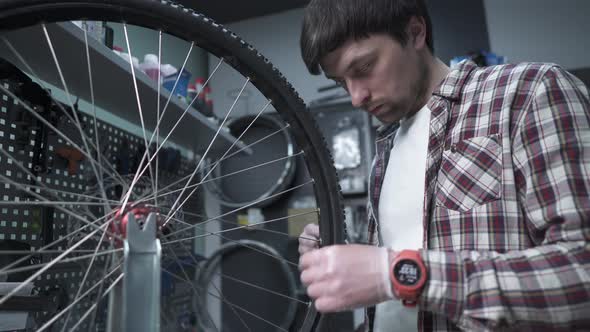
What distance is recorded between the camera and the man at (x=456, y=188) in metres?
0.40

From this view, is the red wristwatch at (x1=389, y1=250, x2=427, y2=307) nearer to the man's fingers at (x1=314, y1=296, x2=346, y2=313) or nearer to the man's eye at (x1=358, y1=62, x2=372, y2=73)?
the man's fingers at (x1=314, y1=296, x2=346, y2=313)

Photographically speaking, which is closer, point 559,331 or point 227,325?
point 559,331

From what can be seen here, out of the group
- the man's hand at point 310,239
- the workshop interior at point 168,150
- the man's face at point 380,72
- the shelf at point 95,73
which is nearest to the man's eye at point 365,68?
the man's face at point 380,72

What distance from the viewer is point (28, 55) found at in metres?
0.70

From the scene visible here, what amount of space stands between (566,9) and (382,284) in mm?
2028

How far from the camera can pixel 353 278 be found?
419 millimetres

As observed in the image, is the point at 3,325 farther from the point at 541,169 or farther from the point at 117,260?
the point at 541,169

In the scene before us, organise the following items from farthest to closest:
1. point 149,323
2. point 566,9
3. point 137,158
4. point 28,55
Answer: point 566,9
point 137,158
point 28,55
point 149,323

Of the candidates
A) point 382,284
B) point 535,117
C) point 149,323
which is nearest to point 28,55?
point 149,323

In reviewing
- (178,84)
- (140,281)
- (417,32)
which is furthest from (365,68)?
(178,84)

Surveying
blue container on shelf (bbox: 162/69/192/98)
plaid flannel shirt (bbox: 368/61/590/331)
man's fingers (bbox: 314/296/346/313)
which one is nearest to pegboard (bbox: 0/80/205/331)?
Result: blue container on shelf (bbox: 162/69/192/98)

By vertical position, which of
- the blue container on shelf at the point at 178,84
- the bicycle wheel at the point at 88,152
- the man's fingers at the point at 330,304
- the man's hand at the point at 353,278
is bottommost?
the man's fingers at the point at 330,304

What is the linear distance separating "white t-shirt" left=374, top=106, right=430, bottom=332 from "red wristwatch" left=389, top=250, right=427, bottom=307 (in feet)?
0.72

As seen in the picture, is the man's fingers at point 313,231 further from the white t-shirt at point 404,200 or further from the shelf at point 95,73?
the shelf at point 95,73
